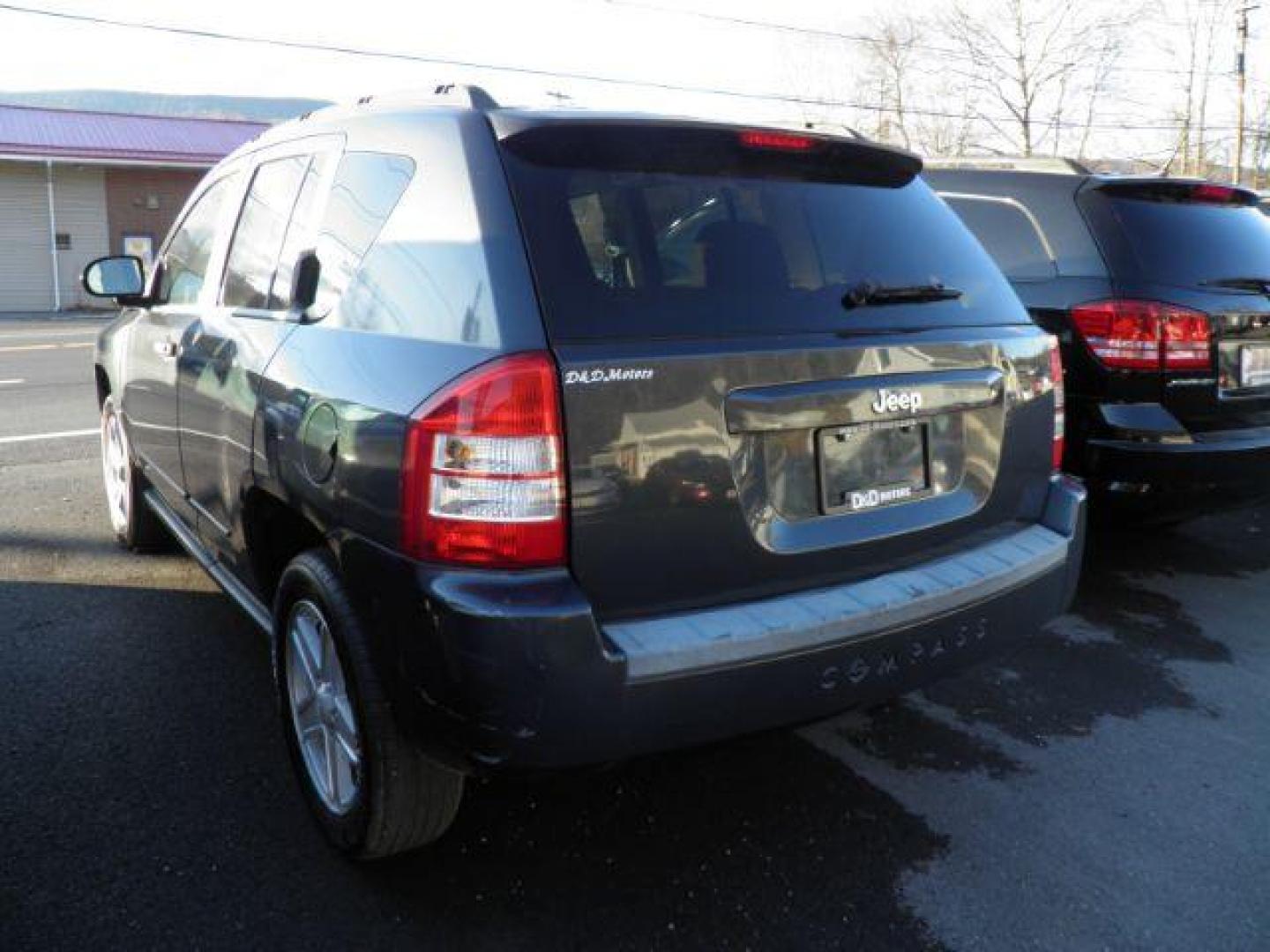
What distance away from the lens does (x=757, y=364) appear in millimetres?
2396

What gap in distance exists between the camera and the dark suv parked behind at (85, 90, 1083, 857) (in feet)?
7.16

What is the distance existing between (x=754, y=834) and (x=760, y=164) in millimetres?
1748

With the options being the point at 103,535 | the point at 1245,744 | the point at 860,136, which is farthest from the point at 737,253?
the point at 103,535

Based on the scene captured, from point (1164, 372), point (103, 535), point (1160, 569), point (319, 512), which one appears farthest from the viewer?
point (103, 535)

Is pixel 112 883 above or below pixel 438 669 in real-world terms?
below

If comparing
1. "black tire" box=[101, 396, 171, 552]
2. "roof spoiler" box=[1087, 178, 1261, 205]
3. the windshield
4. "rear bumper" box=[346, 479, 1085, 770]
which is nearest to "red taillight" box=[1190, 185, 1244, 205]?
"roof spoiler" box=[1087, 178, 1261, 205]

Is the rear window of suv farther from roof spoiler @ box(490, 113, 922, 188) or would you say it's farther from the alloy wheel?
the alloy wheel

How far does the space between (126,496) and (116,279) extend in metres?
1.13

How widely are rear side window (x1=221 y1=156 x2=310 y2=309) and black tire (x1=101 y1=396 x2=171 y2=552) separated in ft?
5.50

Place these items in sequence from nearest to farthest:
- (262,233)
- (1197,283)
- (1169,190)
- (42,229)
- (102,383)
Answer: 1. (262,233)
2. (1197,283)
3. (1169,190)
4. (102,383)
5. (42,229)

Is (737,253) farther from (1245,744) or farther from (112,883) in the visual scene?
(1245,744)

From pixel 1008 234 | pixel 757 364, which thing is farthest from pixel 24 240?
pixel 757 364

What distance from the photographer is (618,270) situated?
7.78 feet

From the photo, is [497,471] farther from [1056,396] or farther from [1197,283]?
[1197,283]
